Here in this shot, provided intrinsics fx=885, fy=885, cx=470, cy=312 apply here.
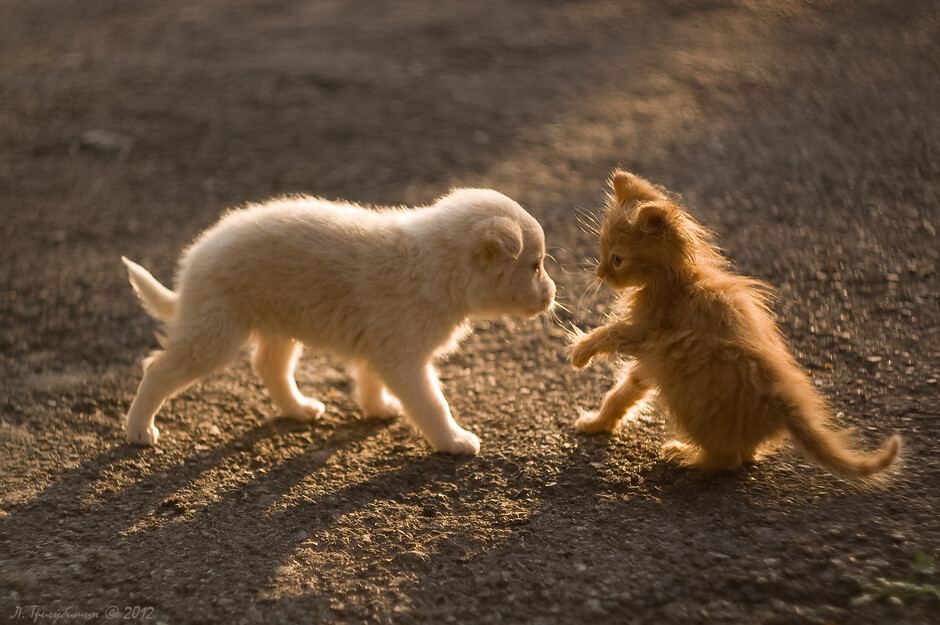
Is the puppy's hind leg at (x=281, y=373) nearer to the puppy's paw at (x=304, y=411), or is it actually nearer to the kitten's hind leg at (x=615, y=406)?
the puppy's paw at (x=304, y=411)

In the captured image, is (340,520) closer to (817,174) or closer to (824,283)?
(824,283)

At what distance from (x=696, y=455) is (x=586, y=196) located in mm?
3798

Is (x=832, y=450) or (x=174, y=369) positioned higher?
(x=832, y=450)

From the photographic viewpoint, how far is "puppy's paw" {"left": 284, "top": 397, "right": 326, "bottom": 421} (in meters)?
4.92

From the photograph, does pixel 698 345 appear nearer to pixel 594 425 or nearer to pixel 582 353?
pixel 582 353

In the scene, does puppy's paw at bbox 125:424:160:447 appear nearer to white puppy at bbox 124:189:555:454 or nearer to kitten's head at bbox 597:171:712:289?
white puppy at bbox 124:189:555:454

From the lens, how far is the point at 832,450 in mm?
3389

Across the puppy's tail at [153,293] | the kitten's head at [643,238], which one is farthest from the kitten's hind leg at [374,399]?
the kitten's head at [643,238]

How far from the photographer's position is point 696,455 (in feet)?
12.8

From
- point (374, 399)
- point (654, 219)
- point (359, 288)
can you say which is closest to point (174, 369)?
point (359, 288)

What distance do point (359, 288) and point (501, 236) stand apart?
2.42 feet

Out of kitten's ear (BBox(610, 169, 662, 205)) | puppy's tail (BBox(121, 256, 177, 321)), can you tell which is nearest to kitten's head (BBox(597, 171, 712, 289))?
kitten's ear (BBox(610, 169, 662, 205))

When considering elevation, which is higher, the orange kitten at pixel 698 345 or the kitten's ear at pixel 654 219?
the kitten's ear at pixel 654 219

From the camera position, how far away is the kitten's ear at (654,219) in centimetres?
370
